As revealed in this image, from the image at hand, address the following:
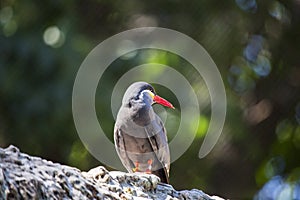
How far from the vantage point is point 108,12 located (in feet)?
27.5

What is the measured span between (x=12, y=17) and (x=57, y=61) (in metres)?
0.73

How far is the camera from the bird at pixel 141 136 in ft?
18.0

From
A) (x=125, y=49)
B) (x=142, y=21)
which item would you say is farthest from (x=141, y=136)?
(x=142, y=21)

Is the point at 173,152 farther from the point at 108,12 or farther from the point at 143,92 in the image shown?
the point at 143,92

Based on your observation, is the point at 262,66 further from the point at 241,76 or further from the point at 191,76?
the point at 191,76

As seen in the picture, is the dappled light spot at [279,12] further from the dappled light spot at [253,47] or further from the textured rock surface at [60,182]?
the textured rock surface at [60,182]

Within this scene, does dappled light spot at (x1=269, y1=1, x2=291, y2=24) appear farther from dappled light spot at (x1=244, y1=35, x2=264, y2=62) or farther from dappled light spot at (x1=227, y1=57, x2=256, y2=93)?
dappled light spot at (x1=227, y1=57, x2=256, y2=93)

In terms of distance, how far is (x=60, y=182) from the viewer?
360cm

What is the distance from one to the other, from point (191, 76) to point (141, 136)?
2632mm

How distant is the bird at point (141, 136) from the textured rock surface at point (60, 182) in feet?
3.88

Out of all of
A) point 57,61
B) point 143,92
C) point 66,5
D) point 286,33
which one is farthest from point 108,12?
point 143,92

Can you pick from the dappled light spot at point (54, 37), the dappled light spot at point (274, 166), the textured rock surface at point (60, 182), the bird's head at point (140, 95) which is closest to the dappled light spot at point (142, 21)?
the dappled light spot at point (54, 37)

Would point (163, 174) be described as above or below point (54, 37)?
below

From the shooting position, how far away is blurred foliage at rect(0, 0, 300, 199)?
761 cm
